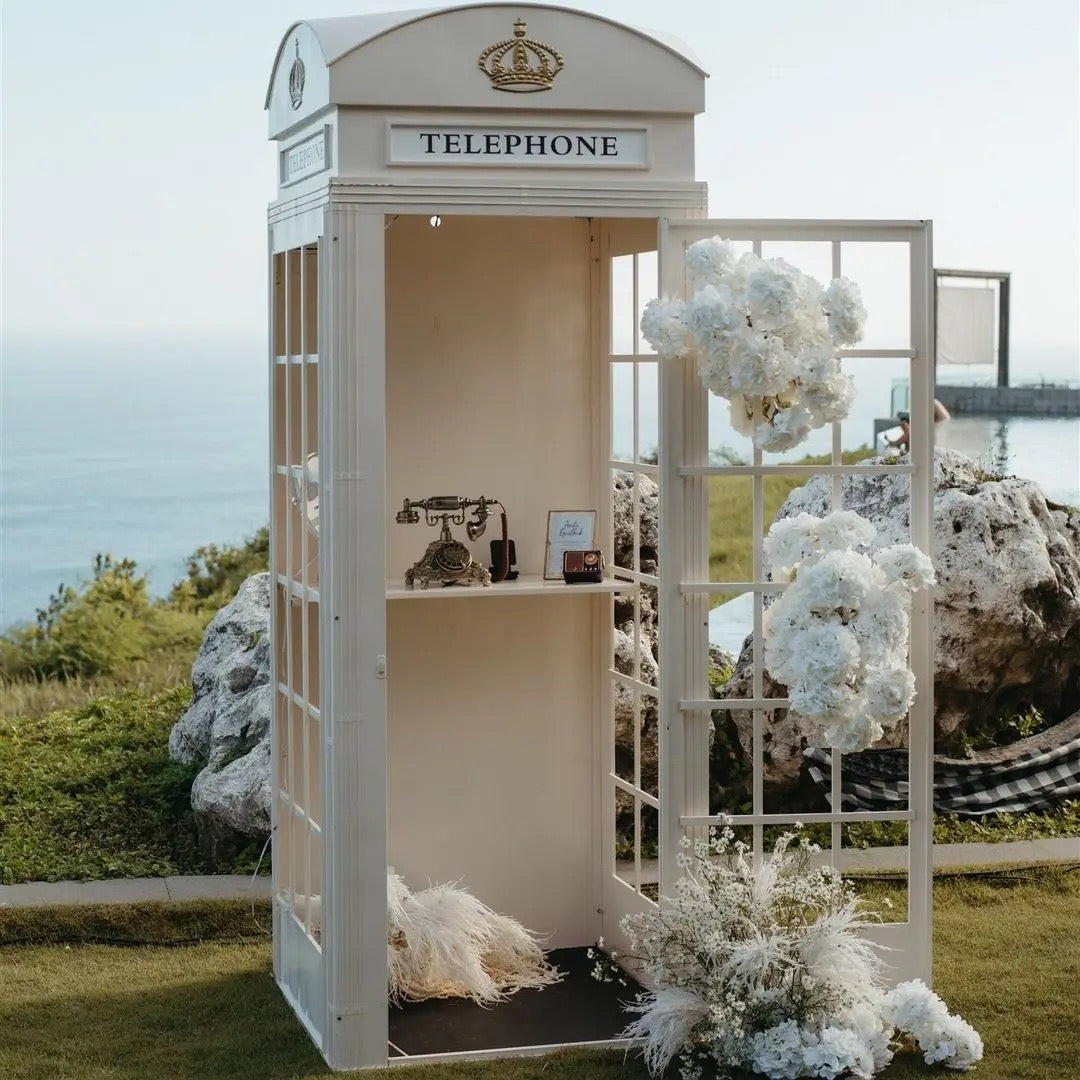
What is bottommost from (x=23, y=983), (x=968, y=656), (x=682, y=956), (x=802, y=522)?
(x=23, y=983)

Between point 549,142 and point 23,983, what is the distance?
3098mm

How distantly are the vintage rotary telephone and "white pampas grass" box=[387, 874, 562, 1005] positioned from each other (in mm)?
906

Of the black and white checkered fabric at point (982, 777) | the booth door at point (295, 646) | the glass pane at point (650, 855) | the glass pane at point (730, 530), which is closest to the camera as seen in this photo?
the booth door at point (295, 646)

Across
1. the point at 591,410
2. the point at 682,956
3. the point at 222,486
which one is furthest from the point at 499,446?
the point at 222,486

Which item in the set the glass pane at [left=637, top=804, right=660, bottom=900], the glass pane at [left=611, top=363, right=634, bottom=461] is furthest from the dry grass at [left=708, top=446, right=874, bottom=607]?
the glass pane at [left=611, top=363, right=634, bottom=461]

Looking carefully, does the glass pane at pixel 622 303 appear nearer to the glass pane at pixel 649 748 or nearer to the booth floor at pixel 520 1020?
the glass pane at pixel 649 748

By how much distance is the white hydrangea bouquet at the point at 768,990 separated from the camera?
13.8 feet

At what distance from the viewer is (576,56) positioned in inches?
173

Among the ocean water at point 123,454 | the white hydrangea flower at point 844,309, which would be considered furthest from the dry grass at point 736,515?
the white hydrangea flower at point 844,309

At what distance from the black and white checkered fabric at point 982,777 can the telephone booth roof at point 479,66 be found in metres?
3.24

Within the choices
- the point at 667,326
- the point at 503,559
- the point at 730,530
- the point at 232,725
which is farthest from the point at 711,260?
the point at 730,530

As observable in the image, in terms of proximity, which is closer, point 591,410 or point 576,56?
point 576,56

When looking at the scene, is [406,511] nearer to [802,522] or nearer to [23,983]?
[802,522]

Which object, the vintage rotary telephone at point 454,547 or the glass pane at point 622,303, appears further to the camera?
the glass pane at point 622,303
